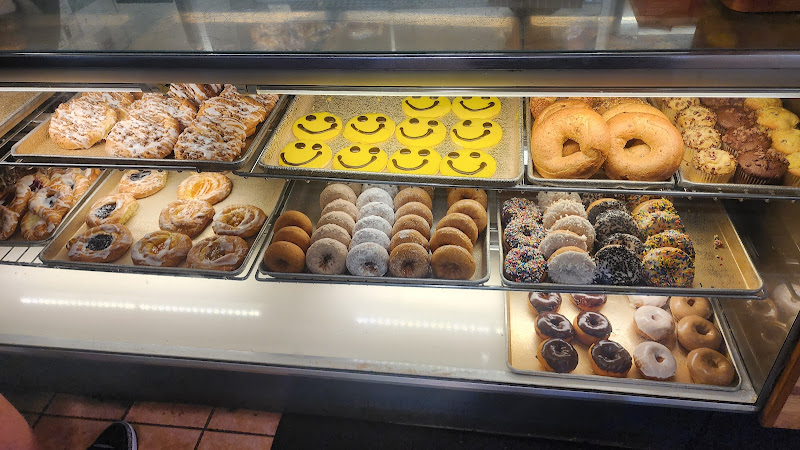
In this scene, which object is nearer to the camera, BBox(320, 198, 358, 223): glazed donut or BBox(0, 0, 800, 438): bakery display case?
BBox(0, 0, 800, 438): bakery display case

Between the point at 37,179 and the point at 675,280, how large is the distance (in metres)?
3.62

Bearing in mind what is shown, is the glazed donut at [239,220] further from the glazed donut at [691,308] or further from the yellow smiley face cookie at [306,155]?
the glazed donut at [691,308]

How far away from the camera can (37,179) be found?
3318mm

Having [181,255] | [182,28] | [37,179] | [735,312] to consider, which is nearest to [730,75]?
[735,312]

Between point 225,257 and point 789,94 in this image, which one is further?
point 225,257

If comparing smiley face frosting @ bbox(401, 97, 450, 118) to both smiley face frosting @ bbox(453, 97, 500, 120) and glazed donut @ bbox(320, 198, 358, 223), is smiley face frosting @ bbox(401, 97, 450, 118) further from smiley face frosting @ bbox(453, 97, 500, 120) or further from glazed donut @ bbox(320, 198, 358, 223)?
glazed donut @ bbox(320, 198, 358, 223)

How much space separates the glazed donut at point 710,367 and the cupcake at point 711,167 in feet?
3.36

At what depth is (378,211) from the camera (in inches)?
115

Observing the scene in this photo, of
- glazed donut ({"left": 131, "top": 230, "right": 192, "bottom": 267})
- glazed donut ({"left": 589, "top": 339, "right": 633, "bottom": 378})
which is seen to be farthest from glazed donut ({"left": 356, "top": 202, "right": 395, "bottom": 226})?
glazed donut ({"left": 589, "top": 339, "right": 633, "bottom": 378})

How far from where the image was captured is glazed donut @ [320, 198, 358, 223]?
9.74 feet

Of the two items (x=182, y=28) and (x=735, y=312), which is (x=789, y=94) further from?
(x=182, y=28)

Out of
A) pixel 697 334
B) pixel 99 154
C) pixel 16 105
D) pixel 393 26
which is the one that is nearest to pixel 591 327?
pixel 697 334

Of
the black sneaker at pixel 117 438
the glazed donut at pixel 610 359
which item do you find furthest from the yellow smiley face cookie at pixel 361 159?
the black sneaker at pixel 117 438

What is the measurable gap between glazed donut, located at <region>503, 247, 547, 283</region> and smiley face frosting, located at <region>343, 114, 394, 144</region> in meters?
0.87
